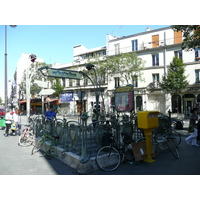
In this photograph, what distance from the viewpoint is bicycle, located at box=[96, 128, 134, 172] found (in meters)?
4.64

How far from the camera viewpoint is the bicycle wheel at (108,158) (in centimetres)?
461

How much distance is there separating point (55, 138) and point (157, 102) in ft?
75.9

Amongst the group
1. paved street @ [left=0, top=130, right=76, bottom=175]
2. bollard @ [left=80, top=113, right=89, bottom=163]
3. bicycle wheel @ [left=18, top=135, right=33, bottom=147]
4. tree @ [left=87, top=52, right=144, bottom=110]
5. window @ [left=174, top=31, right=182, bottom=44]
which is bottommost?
paved street @ [left=0, top=130, right=76, bottom=175]

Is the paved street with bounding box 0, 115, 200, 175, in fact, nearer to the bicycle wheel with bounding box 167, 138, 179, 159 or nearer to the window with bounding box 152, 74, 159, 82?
the bicycle wheel with bounding box 167, 138, 179, 159

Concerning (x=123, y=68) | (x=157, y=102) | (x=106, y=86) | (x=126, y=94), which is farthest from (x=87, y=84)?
(x=126, y=94)

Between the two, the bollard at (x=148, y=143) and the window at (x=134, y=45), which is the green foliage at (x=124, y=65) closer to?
the window at (x=134, y=45)

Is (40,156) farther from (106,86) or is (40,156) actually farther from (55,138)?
(106,86)

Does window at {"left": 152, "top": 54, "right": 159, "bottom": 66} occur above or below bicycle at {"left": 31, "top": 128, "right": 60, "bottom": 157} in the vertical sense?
above

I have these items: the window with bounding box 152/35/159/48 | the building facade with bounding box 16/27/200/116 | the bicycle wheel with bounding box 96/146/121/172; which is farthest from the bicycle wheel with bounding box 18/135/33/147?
the window with bounding box 152/35/159/48

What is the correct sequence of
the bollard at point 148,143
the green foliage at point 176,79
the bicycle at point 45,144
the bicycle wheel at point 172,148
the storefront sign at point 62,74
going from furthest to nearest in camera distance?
the green foliage at point 176,79 → the storefront sign at point 62,74 → the bicycle at point 45,144 → the bicycle wheel at point 172,148 → the bollard at point 148,143

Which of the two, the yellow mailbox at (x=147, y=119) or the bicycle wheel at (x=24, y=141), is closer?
the yellow mailbox at (x=147, y=119)

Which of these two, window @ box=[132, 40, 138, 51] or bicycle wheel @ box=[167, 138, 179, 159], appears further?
window @ box=[132, 40, 138, 51]

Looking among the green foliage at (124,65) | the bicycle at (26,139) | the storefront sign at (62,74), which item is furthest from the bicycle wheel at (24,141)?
the green foliage at (124,65)

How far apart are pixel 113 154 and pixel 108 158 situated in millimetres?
177
